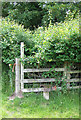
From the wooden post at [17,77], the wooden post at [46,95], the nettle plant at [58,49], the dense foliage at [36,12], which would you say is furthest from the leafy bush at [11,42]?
the dense foliage at [36,12]

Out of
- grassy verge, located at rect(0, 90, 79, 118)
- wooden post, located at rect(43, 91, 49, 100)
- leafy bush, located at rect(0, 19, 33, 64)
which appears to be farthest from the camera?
leafy bush, located at rect(0, 19, 33, 64)

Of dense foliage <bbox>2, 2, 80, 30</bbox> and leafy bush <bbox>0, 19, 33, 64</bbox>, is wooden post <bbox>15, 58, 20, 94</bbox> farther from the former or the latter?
dense foliage <bbox>2, 2, 80, 30</bbox>

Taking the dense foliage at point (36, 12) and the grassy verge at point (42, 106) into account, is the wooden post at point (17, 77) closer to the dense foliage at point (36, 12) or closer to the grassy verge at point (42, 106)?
the grassy verge at point (42, 106)

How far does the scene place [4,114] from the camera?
295 cm

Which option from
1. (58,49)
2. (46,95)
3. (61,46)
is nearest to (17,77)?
(46,95)

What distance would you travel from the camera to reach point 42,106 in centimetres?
319

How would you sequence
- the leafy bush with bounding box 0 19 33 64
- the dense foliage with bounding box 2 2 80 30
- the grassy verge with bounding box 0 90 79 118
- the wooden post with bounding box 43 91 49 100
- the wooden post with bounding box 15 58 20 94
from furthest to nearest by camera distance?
the dense foliage with bounding box 2 2 80 30, the leafy bush with bounding box 0 19 33 64, the wooden post with bounding box 15 58 20 94, the wooden post with bounding box 43 91 49 100, the grassy verge with bounding box 0 90 79 118

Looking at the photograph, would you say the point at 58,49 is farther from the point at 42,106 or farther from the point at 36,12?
the point at 36,12

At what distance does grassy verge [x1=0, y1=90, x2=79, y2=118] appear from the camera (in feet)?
9.64

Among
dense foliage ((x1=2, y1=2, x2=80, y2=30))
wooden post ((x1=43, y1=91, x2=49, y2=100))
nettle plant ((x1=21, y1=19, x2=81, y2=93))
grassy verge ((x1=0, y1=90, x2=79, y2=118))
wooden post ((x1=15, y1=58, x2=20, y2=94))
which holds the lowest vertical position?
grassy verge ((x1=0, y1=90, x2=79, y2=118))

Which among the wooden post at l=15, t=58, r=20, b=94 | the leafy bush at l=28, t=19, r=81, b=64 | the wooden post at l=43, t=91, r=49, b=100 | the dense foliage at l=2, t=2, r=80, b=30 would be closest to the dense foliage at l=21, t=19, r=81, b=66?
the leafy bush at l=28, t=19, r=81, b=64

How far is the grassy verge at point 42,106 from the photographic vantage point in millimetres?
2938

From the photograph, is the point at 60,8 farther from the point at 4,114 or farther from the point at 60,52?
the point at 4,114

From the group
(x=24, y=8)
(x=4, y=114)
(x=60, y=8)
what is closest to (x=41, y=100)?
(x=4, y=114)
